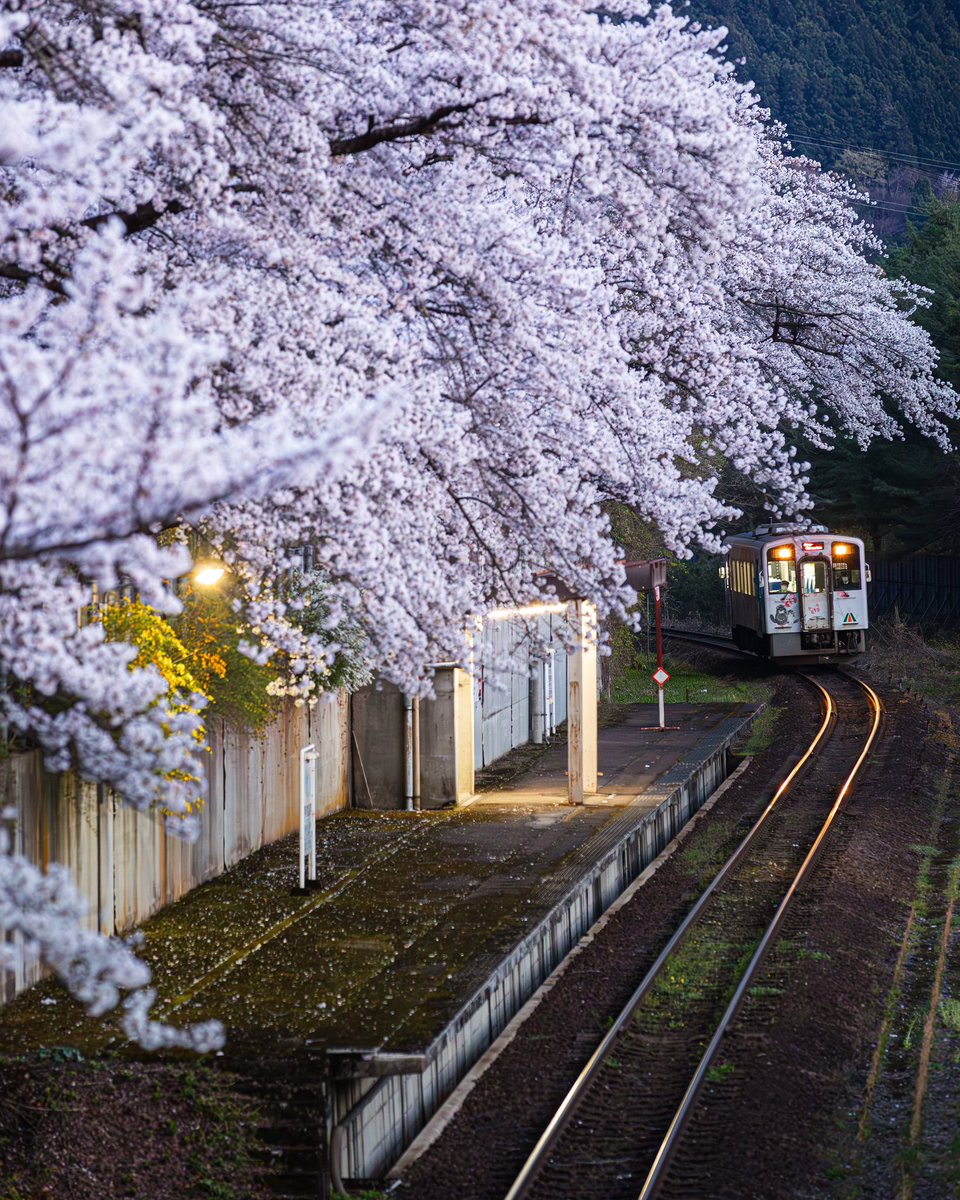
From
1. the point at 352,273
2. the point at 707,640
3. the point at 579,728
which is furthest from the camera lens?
the point at 707,640

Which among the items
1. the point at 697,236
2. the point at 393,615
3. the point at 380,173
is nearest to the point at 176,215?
the point at 380,173

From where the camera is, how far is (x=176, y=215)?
9586mm

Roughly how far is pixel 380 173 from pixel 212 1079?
563cm

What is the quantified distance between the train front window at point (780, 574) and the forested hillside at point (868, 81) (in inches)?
2744

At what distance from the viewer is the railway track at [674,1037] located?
923 cm

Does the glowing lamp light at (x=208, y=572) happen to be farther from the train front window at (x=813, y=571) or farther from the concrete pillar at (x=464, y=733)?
the train front window at (x=813, y=571)

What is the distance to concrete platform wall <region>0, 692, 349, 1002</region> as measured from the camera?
10.6 m

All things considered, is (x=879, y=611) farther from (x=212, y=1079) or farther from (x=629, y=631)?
(x=212, y=1079)

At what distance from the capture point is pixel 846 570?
3538 cm

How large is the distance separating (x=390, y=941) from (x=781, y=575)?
24830mm

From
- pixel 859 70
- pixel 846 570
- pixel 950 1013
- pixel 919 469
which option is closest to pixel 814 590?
pixel 846 570

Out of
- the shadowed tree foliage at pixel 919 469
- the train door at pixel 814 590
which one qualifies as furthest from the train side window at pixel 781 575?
the shadowed tree foliage at pixel 919 469

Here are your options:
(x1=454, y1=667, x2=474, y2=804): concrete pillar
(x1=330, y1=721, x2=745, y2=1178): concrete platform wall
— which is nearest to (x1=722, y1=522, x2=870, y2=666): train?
(x1=330, y1=721, x2=745, y2=1178): concrete platform wall

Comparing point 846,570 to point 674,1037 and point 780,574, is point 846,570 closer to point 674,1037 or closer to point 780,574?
point 780,574
